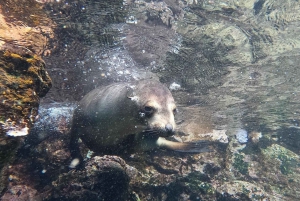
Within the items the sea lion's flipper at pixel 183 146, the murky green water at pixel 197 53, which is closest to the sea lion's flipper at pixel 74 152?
the sea lion's flipper at pixel 183 146

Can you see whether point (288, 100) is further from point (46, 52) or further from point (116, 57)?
point (46, 52)

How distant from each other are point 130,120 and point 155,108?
22.9 inches

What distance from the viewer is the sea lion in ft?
11.5

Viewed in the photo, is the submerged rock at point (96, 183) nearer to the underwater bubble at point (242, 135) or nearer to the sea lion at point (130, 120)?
the sea lion at point (130, 120)

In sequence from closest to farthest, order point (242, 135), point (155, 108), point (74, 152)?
point (155, 108)
point (74, 152)
point (242, 135)

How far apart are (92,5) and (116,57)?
2.12 meters

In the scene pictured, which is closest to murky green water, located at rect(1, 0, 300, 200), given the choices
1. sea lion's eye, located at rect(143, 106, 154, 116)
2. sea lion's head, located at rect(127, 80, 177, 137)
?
sea lion's head, located at rect(127, 80, 177, 137)

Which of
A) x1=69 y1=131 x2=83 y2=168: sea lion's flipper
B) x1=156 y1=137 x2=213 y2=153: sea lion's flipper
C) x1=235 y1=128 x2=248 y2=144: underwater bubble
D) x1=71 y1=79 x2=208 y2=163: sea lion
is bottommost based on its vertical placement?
x1=235 y1=128 x2=248 y2=144: underwater bubble

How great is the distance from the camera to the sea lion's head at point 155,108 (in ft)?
10.9

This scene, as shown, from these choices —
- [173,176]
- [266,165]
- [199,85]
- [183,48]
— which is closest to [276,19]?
[183,48]

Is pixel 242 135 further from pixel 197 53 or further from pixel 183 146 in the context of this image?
pixel 183 146

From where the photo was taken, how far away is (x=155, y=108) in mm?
3492

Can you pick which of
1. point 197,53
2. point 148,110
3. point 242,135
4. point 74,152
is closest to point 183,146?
point 148,110

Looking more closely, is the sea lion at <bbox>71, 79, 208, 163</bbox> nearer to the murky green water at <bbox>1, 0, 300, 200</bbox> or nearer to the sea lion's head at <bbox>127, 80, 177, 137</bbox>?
the sea lion's head at <bbox>127, 80, 177, 137</bbox>
